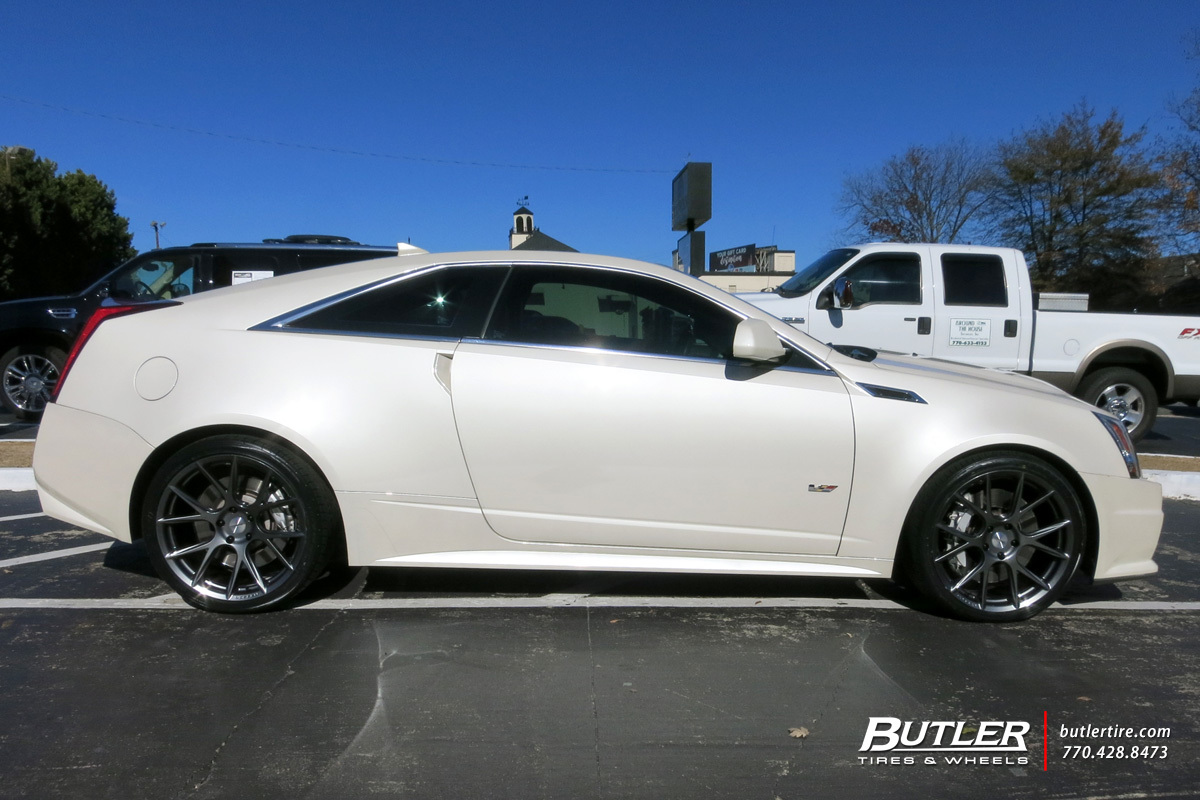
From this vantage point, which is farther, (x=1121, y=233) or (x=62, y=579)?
(x=1121, y=233)

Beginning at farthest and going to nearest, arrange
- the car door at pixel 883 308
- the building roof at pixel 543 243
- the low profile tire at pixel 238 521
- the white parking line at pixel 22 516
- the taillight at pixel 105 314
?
1. the building roof at pixel 543 243
2. the car door at pixel 883 308
3. the white parking line at pixel 22 516
4. the taillight at pixel 105 314
5. the low profile tire at pixel 238 521

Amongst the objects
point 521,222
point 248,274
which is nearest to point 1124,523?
point 248,274

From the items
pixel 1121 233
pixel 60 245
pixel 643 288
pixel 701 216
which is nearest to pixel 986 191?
pixel 1121 233

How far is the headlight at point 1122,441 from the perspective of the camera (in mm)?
3740

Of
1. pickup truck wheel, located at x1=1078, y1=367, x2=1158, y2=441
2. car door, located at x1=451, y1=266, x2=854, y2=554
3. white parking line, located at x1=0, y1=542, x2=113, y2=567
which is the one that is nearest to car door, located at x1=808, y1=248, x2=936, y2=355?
pickup truck wheel, located at x1=1078, y1=367, x2=1158, y2=441

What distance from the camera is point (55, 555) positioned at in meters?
4.62

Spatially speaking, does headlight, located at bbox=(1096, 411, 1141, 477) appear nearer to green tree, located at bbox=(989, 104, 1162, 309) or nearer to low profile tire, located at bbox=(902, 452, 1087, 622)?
low profile tire, located at bbox=(902, 452, 1087, 622)

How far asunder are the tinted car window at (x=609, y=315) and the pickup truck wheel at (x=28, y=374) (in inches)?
317

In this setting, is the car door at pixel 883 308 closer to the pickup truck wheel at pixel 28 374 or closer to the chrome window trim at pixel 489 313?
the chrome window trim at pixel 489 313

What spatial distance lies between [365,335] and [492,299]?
1.89 ft

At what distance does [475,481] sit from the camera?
141 inches

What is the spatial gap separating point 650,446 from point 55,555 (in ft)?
11.3

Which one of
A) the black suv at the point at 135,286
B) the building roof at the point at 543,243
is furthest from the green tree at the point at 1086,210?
the black suv at the point at 135,286

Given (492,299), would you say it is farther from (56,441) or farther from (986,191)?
(986,191)
